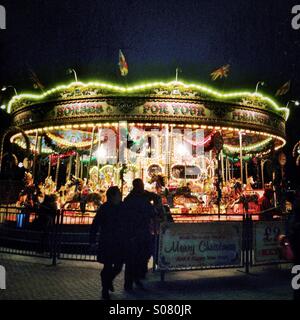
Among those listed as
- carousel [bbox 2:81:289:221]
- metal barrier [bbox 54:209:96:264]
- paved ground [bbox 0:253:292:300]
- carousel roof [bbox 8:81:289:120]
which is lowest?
paved ground [bbox 0:253:292:300]

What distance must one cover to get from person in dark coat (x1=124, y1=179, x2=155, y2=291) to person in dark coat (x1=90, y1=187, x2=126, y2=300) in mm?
390

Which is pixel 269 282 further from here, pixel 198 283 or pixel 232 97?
pixel 232 97

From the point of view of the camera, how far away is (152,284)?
6086mm

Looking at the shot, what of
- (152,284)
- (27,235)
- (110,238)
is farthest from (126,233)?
(27,235)

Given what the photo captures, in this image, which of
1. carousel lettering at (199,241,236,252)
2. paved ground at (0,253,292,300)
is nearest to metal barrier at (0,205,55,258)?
paved ground at (0,253,292,300)

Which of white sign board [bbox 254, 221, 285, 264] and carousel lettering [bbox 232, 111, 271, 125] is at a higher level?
carousel lettering [bbox 232, 111, 271, 125]

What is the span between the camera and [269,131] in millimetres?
15359

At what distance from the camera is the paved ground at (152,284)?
523cm

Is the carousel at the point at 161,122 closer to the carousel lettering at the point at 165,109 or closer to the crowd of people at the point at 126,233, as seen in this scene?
the carousel lettering at the point at 165,109

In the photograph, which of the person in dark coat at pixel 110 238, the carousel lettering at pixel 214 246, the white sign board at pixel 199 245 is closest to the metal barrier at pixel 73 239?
the white sign board at pixel 199 245

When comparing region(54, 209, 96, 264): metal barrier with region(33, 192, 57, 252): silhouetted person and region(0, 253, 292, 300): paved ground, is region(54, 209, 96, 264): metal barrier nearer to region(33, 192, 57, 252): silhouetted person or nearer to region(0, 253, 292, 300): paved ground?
region(33, 192, 57, 252): silhouetted person

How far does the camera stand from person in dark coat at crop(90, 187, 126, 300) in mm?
4980

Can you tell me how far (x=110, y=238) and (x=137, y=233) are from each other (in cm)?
95

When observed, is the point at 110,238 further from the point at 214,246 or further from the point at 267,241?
the point at 267,241
